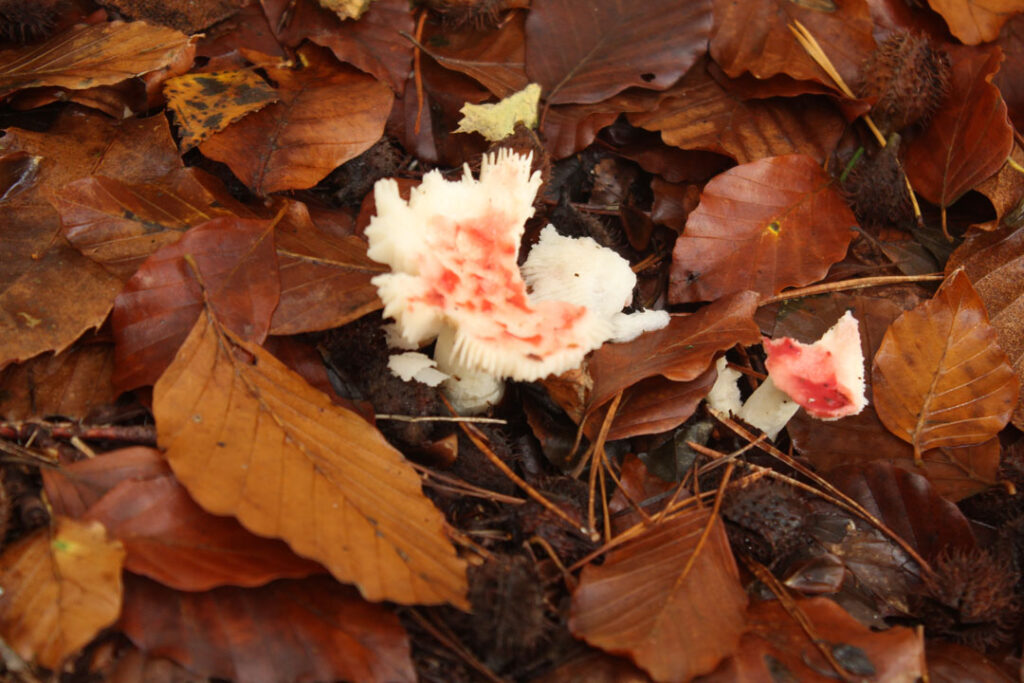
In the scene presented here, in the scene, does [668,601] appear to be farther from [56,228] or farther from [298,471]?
[56,228]

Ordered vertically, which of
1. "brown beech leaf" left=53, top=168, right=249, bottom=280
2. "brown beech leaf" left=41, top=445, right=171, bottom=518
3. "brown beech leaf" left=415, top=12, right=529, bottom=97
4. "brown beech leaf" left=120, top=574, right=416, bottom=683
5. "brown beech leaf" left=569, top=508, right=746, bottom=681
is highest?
"brown beech leaf" left=415, top=12, right=529, bottom=97

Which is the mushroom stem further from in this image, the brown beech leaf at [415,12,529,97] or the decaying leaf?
the brown beech leaf at [415,12,529,97]

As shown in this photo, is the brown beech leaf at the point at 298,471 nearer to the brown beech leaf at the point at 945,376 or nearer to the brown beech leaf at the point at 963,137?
the brown beech leaf at the point at 945,376

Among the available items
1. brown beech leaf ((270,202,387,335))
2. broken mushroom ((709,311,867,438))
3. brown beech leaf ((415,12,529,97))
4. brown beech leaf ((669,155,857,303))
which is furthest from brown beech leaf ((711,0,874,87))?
brown beech leaf ((270,202,387,335))

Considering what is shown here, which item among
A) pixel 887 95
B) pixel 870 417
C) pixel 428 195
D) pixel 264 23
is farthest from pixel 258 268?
pixel 887 95

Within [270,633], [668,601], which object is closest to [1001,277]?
[668,601]

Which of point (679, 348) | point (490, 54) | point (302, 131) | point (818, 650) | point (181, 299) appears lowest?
point (818, 650)
